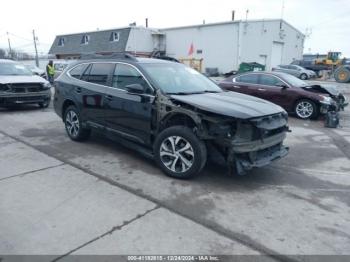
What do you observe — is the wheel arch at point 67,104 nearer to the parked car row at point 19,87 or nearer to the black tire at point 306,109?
the parked car row at point 19,87

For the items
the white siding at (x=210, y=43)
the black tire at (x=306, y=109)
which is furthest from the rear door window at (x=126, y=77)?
the white siding at (x=210, y=43)

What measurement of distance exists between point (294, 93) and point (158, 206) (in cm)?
770

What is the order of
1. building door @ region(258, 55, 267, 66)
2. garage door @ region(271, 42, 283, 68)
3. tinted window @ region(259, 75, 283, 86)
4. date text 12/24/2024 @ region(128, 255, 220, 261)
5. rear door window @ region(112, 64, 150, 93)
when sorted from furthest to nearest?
garage door @ region(271, 42, 283, 68) < building door @ region(258, 55, 267, 66) < tinted window @ region(259, 75, 283, 86) < rear door window @ region(112, 64, 150, 93) < date text 12/24/2024 @ region(128, 255, 220, 261)

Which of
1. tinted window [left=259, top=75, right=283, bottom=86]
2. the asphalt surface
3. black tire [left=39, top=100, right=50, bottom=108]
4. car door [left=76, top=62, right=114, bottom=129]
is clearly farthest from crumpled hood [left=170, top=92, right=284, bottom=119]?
black tire [left=39, top=100, right=50, bottom=108]

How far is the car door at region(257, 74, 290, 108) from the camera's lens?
10117mm

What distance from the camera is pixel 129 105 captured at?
5.12 m

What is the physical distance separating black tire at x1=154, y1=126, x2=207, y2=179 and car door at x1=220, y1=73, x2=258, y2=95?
6874 mm

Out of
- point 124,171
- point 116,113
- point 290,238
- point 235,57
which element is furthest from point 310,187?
point 235,57

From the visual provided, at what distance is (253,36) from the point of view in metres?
31.5

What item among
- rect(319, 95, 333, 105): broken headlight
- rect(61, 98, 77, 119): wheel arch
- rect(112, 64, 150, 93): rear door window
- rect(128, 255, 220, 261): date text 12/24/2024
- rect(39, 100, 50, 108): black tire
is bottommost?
rect(128, 255, 220, 261): date text 12/24/2024

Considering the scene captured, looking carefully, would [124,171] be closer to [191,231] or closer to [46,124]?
[191,231]

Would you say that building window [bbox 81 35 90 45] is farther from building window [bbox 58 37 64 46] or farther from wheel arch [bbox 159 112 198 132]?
wheel arch [bbox 159 112 198 132]

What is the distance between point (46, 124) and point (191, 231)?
6.36 m

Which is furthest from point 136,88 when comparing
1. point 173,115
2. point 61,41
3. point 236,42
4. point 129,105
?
point 61,41
